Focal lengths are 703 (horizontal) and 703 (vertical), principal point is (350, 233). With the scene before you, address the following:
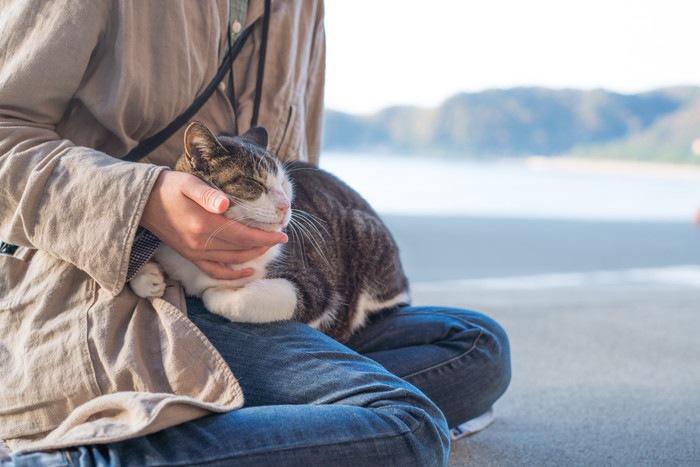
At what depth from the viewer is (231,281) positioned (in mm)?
1052

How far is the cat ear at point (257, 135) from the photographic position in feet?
3.68

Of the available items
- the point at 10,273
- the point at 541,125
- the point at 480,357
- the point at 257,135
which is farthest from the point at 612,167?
the point at 10,273

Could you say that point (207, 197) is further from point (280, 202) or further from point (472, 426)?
point (472, 426)

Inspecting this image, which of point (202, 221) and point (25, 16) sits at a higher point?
point (25, 16)

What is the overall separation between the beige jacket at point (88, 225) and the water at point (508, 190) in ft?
12.8

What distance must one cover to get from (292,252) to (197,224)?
0.94 ft

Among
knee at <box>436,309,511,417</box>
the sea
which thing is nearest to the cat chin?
knee at <box>436,309,511,417</box>

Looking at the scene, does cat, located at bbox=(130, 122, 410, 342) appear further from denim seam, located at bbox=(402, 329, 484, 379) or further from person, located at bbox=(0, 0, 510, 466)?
denim seam, located at bbox=(402, 329, 484, 379)

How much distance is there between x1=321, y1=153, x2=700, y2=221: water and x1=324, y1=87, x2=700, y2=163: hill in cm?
21

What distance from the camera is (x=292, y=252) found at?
1173 mm

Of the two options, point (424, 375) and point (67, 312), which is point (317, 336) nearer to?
point (424, 375)

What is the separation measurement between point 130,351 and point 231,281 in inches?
7.6

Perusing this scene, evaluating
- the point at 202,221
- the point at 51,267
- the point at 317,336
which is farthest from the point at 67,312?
the point at 317,336

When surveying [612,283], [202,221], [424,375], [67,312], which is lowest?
[612,283]
